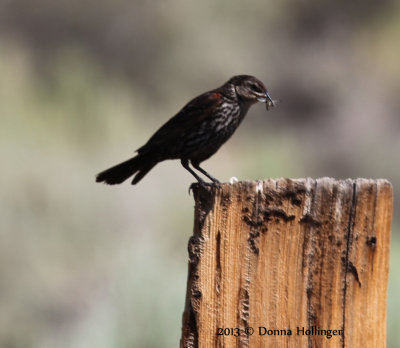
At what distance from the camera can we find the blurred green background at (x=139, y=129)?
Result: 21.7 feet

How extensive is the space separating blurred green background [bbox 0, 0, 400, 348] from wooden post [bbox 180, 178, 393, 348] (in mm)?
2828

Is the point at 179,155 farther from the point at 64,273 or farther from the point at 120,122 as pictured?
the point at 120,122

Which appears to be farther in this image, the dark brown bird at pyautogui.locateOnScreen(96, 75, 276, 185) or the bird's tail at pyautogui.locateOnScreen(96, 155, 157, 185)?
the dark brown bird at pyautogui.locateOnScreen(96, 75, 276, 185)

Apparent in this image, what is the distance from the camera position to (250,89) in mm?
5422

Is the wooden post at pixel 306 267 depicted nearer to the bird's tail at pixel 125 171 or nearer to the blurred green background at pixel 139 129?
the bird's tail at pixel 125 171

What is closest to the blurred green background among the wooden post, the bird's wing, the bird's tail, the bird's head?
the bird's tail

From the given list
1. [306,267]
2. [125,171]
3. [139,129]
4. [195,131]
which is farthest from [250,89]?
[139,129]

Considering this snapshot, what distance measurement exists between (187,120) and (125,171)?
45cm

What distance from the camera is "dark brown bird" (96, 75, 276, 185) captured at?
525 centimetres

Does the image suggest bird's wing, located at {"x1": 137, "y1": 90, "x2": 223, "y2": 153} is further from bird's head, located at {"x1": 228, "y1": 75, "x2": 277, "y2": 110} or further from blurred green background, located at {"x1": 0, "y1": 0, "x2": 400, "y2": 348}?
blurred green background, located at {"x1": 0, "y1": 0, "x2": 400, "y2": 348}

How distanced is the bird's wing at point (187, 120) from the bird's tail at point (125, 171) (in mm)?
100

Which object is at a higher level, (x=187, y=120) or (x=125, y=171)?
(x=187, y=120)

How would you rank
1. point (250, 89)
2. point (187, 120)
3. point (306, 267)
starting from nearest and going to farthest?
point (306, 267), point (187, 120), point (250, 89)

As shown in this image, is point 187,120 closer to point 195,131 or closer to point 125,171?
point 195,131
